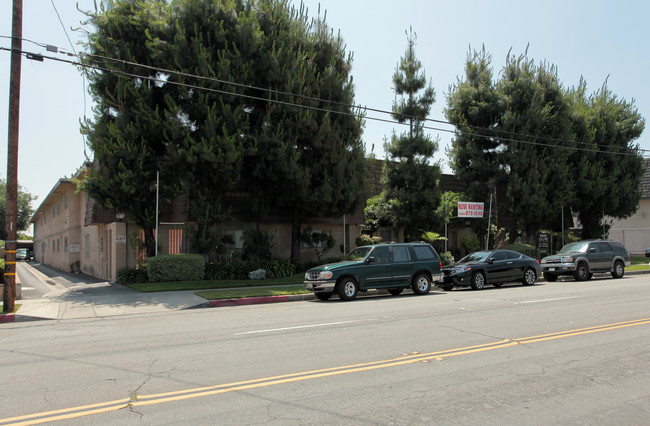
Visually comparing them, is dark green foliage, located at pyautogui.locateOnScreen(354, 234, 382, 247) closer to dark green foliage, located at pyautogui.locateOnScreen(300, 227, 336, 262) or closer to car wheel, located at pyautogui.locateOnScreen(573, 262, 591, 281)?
dark green foliage, located at pyautogui.locateOnScreen(300, 227, 336, 262)

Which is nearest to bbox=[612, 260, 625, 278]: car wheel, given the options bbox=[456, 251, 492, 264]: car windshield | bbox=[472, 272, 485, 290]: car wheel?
bbox=[456, 251, 492, 264]: car windshield

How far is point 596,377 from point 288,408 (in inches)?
151

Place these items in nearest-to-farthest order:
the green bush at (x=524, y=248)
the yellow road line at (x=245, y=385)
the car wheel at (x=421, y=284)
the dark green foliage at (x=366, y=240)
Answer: the yellow road line at (x=245, y=385) < the car wheel at (x=421, y=284) < the dark green foliage at (x=366, y=240) < the green bush at (x=524, y=248)

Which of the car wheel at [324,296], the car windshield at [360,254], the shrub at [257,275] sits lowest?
the car wheel at [324,296]

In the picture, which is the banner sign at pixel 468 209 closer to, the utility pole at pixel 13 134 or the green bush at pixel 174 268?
the green bush at pixel 174 268

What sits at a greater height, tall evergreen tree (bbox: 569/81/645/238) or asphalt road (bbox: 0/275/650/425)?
tall evergreen tree (bbox: 569/81/645/238)

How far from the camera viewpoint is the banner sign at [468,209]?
23781mm

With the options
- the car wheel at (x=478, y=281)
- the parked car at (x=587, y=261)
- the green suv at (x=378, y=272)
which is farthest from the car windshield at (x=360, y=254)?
the parked car at (x=587, y=261)

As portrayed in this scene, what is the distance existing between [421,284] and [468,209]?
8.67 m

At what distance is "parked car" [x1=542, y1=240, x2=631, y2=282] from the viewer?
839 inches

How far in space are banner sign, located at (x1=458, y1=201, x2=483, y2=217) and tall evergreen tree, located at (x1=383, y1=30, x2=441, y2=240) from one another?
7.68 ft

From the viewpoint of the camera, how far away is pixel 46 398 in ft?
17.6

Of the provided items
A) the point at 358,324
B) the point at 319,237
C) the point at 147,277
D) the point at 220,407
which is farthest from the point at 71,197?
the point at 220,407

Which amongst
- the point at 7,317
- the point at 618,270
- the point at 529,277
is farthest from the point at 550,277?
the point at 7,317
